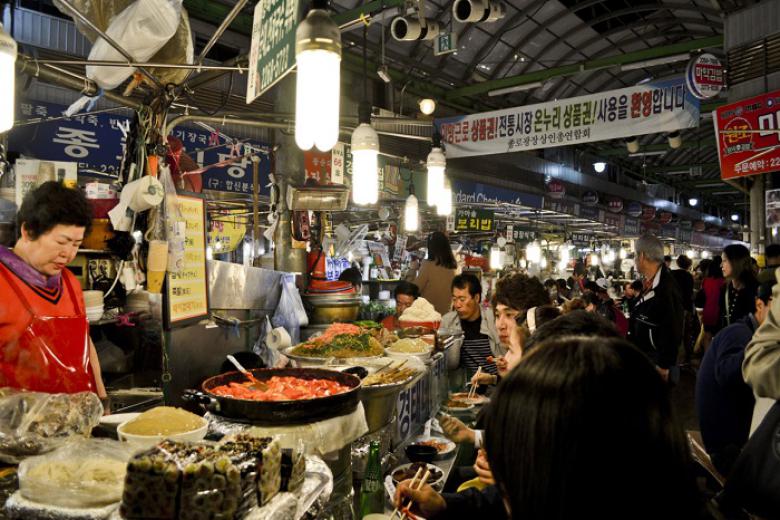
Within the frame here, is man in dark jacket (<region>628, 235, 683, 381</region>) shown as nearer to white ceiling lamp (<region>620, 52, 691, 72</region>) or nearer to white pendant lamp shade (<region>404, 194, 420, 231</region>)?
white pendant lamp shade (<region>404, 194, 420, 231</region>)

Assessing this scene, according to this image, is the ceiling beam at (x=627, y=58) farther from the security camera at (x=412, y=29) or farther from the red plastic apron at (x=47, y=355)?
the red plastic apron at (x=47, y=355)

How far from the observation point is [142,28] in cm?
297

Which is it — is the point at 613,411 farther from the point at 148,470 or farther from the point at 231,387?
the point at 231,387

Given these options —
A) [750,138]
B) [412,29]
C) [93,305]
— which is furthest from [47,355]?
[750,138]

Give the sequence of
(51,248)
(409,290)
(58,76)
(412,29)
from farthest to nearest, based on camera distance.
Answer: (409,290)
(412,29)
(58,76)
(51,248)

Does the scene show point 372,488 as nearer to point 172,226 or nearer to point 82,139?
point 172,226

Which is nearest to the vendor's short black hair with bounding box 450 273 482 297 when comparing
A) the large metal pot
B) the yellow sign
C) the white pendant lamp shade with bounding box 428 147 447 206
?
the white pendant lamp shade with bounding box 428 147 447 206

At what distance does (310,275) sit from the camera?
691cm

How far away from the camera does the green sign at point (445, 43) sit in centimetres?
861

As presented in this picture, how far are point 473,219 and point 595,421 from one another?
14.8 m

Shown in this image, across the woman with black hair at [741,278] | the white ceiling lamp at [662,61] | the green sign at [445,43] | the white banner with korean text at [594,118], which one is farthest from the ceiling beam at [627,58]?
the woman with black hair at [741,278]

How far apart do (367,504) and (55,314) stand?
81.9 inches

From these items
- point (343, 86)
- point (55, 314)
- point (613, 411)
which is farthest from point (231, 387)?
point (343, 86)

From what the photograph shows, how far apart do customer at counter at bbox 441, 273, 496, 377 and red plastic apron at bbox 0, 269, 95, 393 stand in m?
3.42
